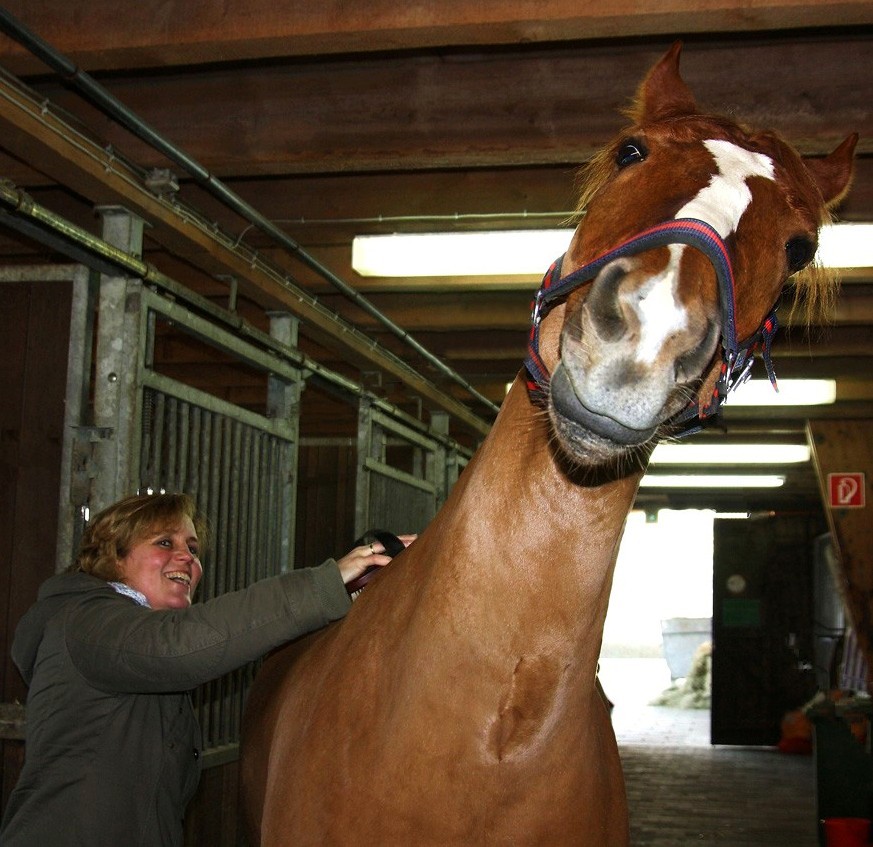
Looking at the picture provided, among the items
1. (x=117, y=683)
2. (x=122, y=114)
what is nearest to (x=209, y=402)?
(x=122, y=114)

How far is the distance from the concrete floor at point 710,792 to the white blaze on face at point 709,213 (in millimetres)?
4871

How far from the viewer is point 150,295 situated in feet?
10.1

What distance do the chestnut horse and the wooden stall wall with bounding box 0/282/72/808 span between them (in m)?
1.70

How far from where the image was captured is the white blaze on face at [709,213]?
130 centimetres

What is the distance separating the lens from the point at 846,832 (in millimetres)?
4695

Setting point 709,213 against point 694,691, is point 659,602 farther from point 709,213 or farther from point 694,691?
point 709,213

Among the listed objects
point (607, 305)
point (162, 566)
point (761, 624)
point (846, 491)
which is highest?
point (846, 491)

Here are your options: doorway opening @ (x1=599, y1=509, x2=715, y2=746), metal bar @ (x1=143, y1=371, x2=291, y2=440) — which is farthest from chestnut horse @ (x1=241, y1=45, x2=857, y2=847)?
doorway opening @ (x1=599, y1=509, x2=715, y2=746)

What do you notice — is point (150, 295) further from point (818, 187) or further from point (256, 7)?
point (818, 187)

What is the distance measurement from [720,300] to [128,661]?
126 cm

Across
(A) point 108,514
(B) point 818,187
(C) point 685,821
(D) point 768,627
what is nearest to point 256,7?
(A) point 108,514

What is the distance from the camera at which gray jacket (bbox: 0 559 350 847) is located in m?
1.94

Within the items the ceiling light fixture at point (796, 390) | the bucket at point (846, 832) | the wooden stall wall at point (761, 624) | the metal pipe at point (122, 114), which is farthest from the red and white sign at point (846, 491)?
the metal pipe at point (122, 114)

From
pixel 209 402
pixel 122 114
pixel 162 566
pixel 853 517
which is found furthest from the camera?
pixel 853 517
